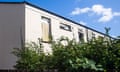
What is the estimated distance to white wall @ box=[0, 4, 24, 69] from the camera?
1697 centimetres

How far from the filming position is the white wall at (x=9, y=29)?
17.0 m

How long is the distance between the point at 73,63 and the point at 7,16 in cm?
936

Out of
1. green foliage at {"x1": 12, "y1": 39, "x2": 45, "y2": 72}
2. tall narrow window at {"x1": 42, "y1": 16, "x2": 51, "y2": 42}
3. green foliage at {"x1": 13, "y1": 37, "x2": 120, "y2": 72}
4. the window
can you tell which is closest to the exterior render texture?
tall narrow window at {"x1": 42, "y1": 16, "x2": 51, "y2": 42}

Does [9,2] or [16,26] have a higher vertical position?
[9,2]

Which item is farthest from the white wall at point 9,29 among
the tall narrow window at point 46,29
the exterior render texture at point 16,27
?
the tall narrow window at point 46,29

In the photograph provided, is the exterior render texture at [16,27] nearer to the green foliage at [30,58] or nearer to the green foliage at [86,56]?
the green foliage at [30,58]

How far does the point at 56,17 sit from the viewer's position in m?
20.0

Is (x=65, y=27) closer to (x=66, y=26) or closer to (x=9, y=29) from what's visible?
(x=66, y=26)

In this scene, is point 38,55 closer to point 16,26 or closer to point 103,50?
point 103,50

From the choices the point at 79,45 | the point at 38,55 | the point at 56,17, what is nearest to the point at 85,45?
the point at 79,45

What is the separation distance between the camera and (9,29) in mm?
17234

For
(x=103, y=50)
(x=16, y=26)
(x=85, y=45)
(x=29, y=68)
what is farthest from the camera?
(x=16, y=26)

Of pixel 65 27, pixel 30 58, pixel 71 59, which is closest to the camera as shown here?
pixel 71 59

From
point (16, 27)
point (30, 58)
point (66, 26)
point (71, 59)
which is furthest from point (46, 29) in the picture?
point (71, 59)
